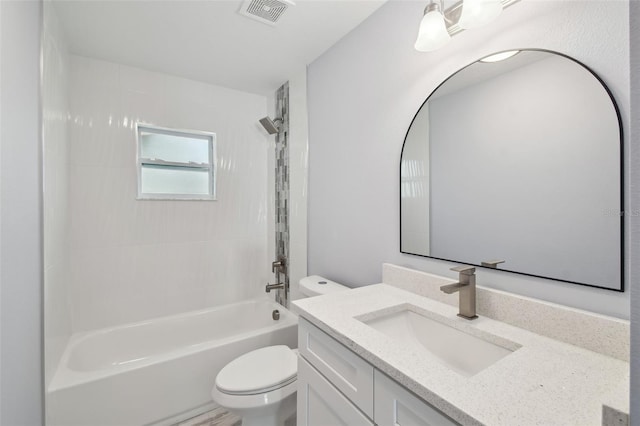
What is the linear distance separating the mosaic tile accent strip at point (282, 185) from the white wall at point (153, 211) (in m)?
0.24

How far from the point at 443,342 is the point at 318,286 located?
0.89m

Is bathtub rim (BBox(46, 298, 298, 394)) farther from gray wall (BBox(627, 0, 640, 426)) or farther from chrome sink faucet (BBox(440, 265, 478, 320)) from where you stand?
gray wall (BBox(627, 0, 640, 426))

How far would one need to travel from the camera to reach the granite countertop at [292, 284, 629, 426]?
596 millimetres

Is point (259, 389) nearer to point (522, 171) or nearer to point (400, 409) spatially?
point (400, 409)

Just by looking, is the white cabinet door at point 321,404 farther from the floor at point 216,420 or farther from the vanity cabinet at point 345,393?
the floor at point 216,420

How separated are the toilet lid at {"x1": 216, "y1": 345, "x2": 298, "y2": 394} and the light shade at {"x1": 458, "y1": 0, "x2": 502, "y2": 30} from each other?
1718mm

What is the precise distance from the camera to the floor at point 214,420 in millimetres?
1775

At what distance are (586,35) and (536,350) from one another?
97 cm

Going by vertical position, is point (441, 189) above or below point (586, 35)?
below

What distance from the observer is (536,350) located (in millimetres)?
841

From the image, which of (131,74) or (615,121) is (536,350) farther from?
(131,74)

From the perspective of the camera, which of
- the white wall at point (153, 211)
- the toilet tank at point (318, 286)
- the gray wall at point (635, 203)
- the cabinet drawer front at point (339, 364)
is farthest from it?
the white wall at point (153, 211)

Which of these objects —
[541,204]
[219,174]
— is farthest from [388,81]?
[219,174]

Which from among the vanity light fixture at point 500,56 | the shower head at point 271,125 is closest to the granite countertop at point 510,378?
the vanity light fixture at point 500,56
